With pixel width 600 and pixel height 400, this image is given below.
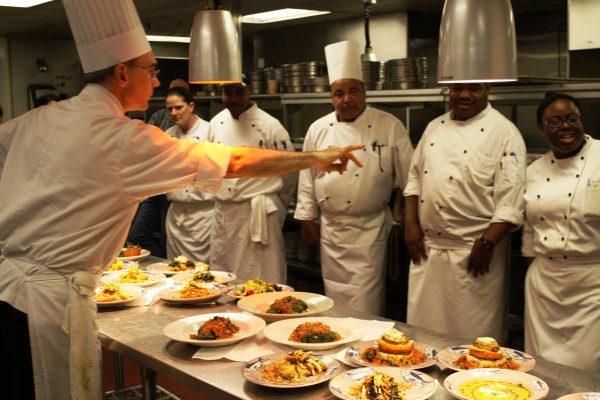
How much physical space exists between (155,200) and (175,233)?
1.87 ft

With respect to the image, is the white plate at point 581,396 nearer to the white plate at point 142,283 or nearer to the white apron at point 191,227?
the white plate at point 142,283

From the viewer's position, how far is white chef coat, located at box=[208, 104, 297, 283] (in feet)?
16.0

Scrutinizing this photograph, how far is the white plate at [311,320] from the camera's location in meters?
2.28

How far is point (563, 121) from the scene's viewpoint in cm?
338

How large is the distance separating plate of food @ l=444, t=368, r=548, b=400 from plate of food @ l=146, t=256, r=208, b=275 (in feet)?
5.79

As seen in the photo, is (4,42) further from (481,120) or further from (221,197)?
(481,120)

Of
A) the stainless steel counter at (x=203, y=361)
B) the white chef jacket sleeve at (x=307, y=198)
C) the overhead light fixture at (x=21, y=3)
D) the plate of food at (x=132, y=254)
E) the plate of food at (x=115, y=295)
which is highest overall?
the overhead light fixture at (x=21, y=3)

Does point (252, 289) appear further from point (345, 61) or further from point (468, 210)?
point (345, 61)

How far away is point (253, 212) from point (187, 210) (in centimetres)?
76

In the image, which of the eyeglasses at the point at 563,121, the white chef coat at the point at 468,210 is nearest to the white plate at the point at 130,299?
the white chef coat at the point at 468,210

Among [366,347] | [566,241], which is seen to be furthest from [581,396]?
[566,241]

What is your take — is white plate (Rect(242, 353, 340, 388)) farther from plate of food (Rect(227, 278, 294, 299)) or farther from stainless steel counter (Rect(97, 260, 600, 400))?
plate of food (Rect(227, 278, 294, 299))

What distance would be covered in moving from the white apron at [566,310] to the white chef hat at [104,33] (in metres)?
2.20

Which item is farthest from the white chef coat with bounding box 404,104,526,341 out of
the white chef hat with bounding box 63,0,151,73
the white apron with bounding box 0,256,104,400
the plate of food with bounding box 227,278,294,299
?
the white apron with bounding box 0,256,104,400
